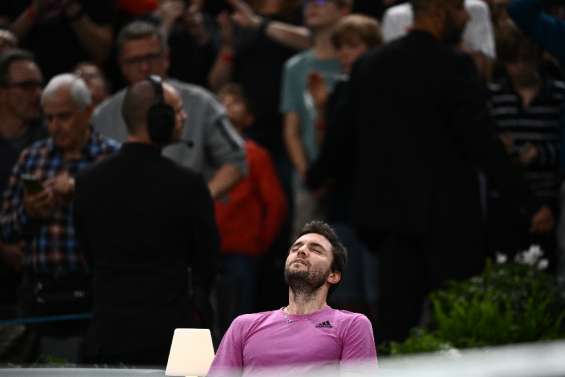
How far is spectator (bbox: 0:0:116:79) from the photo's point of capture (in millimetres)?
8281

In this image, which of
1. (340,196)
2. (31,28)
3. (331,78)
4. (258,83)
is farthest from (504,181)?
(31,28)

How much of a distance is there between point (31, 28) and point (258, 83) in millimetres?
1495

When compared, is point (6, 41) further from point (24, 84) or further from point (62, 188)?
point (62, 188)

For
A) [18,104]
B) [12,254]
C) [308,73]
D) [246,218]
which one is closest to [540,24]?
[308,73]

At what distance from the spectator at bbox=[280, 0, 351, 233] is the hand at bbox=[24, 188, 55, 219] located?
2.28 meters

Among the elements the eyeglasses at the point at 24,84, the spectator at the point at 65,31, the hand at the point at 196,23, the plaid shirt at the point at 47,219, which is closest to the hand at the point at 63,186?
the plaid shirt at the point at 47,219

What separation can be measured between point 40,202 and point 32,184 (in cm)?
9

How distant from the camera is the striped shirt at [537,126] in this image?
7211mm

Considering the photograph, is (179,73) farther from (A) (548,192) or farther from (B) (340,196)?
(A) (548,192)

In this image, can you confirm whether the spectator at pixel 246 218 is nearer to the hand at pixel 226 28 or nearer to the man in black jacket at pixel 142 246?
the hand at pixel 226 28

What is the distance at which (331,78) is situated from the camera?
26.6ft

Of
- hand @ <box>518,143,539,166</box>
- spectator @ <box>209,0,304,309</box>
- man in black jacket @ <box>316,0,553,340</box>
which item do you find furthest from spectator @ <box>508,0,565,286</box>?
spectator @ <box>209,0,304,309</box>

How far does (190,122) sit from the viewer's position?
22.2ft

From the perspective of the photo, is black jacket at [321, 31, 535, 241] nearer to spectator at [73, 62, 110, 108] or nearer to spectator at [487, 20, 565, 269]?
spectator at [487, 20, 565, 269]
